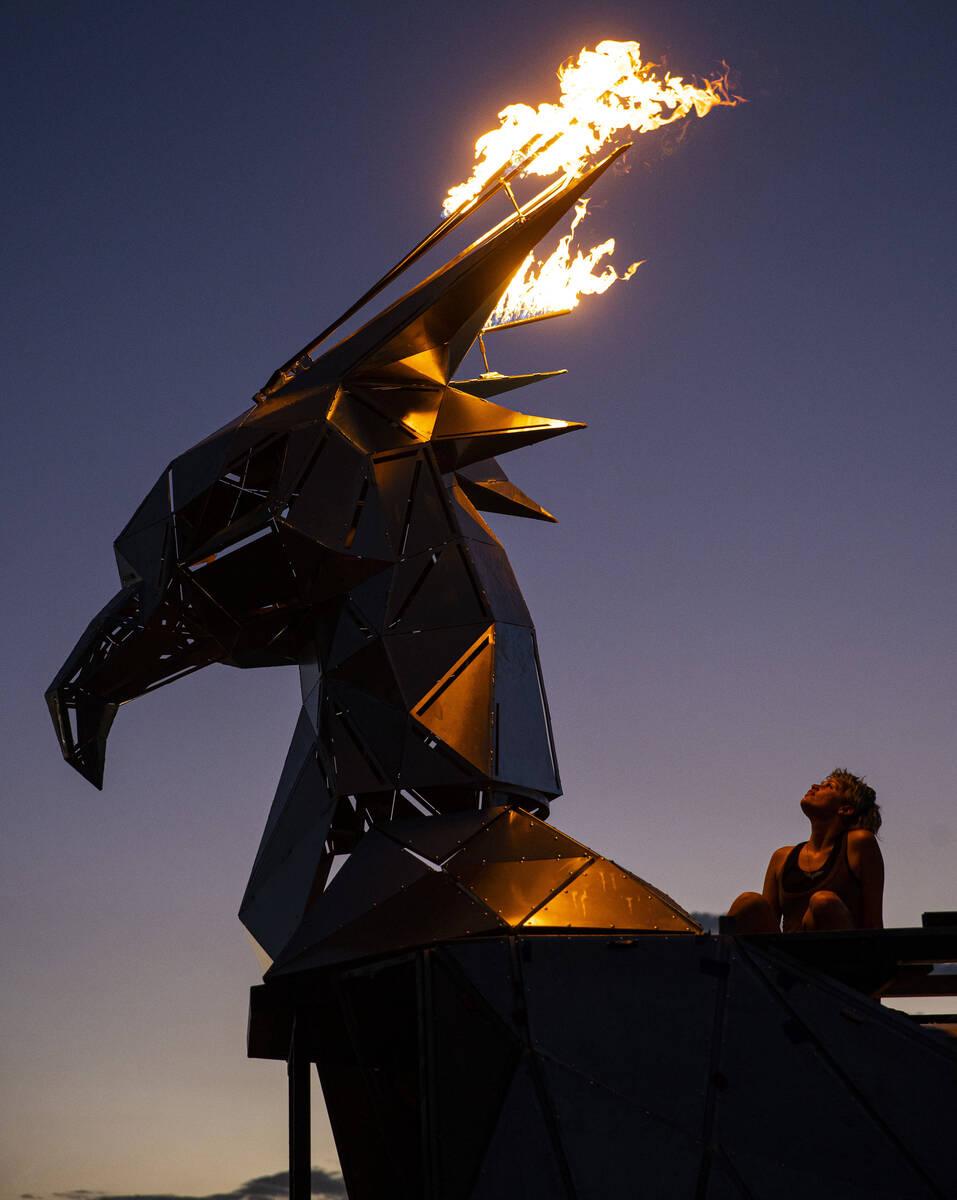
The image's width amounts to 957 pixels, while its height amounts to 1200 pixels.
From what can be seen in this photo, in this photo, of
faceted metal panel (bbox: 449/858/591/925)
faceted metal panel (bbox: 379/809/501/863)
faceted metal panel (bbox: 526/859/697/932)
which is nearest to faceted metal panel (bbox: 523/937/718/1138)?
faceted metal panel (bbox: 526/859/697/932)

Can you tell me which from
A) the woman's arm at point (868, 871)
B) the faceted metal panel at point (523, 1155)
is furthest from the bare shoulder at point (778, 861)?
the faceted metal panel at point (523, 1155)

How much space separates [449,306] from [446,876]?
5.33 metres

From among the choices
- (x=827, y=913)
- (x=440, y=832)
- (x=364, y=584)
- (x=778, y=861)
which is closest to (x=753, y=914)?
→ (x=827, y=913)

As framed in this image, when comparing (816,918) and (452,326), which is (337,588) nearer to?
(452,326)

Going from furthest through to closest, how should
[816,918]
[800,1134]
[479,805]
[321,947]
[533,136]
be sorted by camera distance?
[533,136] → [479,805] → [321,947] → [816,918] → [800,1134]

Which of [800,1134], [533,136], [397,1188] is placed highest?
[533,136]

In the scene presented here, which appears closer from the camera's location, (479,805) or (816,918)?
(816,918)

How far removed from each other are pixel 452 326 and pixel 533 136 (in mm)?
2186

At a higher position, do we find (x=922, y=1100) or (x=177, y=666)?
(x=177, y=666)

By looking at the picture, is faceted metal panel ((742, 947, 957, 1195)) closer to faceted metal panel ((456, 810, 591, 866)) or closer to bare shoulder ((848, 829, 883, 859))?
bare shoulder ((848, 829, 883, 859))

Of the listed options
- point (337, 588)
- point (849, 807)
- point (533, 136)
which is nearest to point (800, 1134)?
point (849, 807)

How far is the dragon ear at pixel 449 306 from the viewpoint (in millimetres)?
12008

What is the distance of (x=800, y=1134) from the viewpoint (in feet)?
26.8

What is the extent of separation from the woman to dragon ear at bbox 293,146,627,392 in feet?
18.0
